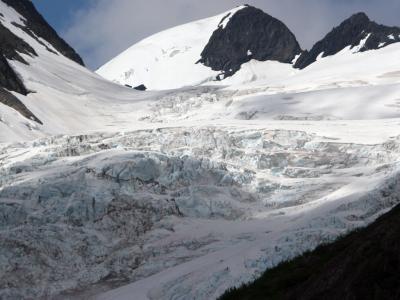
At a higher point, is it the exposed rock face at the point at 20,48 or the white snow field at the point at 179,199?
the exposed rock face at the point at 20,48

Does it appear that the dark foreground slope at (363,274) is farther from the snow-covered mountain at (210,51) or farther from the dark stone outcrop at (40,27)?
the snow-covered mountain at (210,51)

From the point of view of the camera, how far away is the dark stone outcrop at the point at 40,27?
118m

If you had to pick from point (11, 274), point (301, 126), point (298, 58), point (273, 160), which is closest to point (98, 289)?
point (11, 274)

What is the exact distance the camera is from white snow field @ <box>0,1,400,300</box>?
29.8 m

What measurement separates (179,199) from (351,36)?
11360 cm

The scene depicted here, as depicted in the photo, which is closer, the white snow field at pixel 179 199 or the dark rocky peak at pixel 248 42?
the white snow field at pixel 179 199

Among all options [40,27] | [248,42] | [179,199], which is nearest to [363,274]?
[179,199]

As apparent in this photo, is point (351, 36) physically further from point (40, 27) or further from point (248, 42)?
point (40, 27)

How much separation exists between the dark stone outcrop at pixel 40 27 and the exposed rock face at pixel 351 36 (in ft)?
163

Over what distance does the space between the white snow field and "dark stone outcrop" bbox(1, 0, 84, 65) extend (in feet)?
181

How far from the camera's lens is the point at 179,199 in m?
39.7

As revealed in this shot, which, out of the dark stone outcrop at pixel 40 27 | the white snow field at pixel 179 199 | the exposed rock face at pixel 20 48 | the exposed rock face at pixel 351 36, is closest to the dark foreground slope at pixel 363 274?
the white snow field at pixel 179 199

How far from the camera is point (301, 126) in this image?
Result: 52531 millimetres

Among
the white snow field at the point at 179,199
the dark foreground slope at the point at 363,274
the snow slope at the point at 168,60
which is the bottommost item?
the white snow field at the point at 179,199
